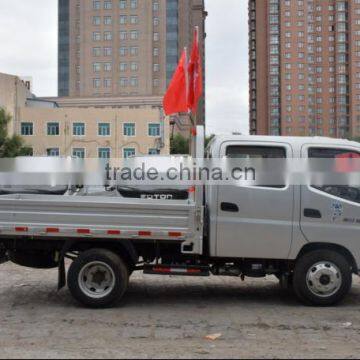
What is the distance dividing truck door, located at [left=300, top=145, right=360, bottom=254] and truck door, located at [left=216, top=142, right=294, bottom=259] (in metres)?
0.21

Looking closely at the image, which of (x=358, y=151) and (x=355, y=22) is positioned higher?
(x=355, y=22)

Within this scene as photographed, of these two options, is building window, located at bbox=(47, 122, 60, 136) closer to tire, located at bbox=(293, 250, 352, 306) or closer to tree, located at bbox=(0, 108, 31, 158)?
tree, located at bbox=(0, 108, 31, 158)

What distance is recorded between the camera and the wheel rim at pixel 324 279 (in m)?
7.53

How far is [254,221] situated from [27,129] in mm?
68292

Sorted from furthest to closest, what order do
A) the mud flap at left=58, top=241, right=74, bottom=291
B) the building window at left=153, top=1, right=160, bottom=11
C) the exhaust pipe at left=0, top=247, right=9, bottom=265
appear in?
the building window at left=153, top=1, right=160, bottom=11, the exhaust pipe at left=0, top=247, right=9, bottom=265, the mud flap at left=58, top=241, right=74, bottom=291

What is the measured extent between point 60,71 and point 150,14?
1332 inches

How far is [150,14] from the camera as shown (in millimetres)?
139250

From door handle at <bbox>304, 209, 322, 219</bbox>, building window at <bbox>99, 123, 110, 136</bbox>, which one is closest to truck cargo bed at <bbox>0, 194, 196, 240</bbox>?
door handle at <bbox>304, 209, 322, 219</bbox>

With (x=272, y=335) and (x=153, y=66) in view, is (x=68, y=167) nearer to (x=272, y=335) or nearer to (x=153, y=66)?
(x=272, y=335)

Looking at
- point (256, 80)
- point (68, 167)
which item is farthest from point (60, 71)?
point (68, 167)

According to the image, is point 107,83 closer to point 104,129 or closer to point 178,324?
point 104,129

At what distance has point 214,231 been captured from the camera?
7.50 m

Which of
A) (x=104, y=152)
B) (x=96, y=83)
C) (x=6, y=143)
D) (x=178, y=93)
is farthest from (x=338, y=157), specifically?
(x=96, y=83)

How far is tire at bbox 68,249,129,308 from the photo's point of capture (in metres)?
7.43
